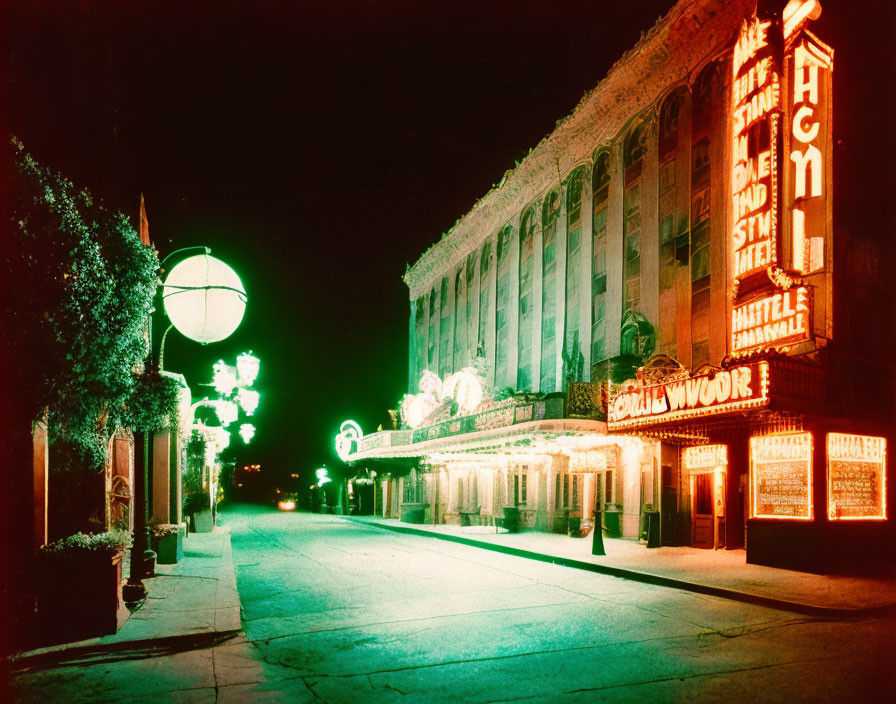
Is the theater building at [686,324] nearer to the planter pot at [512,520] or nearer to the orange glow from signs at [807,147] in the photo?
the orange glow from signs at [807,147]

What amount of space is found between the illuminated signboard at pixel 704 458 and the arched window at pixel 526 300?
1204 cm

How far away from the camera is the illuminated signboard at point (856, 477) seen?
44.8ft

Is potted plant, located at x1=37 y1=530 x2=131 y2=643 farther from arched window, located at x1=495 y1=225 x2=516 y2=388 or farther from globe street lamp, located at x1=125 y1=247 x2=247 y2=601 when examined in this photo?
arched window, located at x1=495 y1=225 x2=516 y2=388

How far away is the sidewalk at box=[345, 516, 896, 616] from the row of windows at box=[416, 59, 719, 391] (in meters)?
5.98

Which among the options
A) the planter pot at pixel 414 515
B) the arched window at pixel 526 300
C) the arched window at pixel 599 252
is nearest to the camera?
the arched window at pixel 599 252

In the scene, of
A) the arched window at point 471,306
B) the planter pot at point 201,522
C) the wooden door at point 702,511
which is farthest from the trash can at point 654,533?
the arched window at point 471,306

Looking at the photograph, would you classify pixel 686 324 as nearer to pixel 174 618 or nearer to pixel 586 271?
pixel 586 271

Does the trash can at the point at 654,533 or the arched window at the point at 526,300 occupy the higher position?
the arched window at the point at 526,300

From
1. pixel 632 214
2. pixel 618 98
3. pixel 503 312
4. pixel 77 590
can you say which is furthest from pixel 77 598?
pixel 503 312

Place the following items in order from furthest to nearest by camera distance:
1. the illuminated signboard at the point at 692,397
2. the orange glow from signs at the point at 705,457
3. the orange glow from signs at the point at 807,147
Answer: the orange glow from signs at the point at 705,457, the orange glow from signs at the point at 807,147, the illuminated signboard at the point at 692,397

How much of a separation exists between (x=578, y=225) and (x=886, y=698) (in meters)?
23.3

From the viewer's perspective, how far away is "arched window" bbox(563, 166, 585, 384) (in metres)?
26.3

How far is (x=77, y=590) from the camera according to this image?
8344 millimetres

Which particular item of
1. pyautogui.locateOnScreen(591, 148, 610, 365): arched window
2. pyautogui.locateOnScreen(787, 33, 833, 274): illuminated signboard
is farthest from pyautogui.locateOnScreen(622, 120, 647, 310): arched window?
pyautogui.locateOnScreen(787, 33, 833, 274): illuminated signboard
